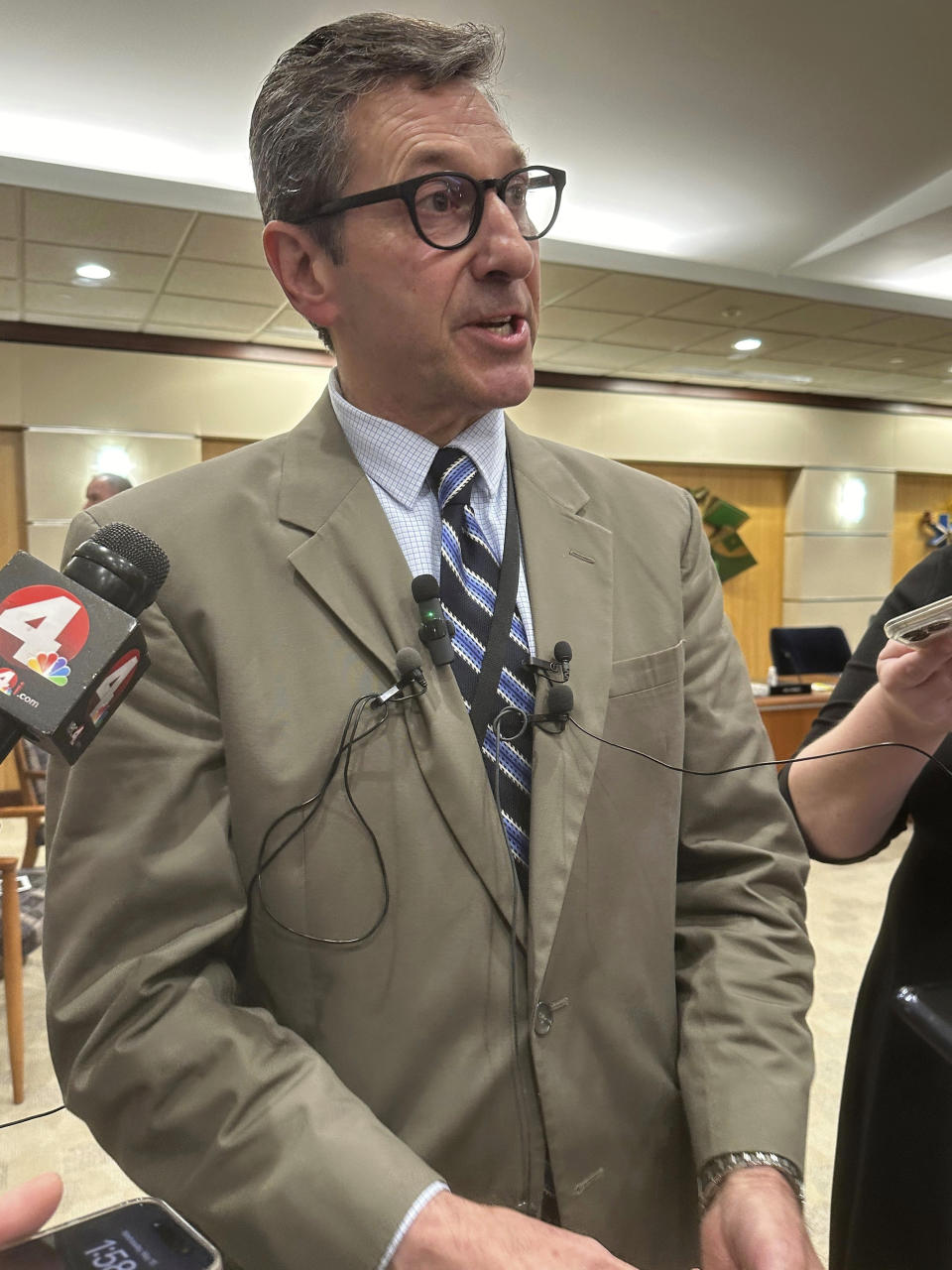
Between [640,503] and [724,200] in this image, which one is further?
[724,200]

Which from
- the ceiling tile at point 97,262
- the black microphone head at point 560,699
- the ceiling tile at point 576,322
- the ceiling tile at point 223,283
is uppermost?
the ceiling tile at point 576,322

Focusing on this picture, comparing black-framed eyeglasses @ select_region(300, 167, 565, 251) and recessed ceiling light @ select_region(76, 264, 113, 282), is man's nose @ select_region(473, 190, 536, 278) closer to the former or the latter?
black-framed eyeglasses @ select_region(300, 167, 565, 251)

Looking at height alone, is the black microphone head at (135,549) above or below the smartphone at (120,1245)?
above

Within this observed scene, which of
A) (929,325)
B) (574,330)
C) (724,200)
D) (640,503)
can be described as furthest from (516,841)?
(929,325)

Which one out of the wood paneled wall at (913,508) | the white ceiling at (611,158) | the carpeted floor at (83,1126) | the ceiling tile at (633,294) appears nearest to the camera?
the carpeted floor at (83,1126)

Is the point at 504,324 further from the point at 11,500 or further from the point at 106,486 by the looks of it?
the point at 11,500

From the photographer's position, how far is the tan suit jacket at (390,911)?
0.82 metres

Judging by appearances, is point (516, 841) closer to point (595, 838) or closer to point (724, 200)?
point (595, 838)

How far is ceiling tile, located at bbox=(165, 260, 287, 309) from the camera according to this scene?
497 cm

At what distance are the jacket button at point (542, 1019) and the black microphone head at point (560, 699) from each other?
29 centimetres

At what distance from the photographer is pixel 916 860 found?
4.06 feet

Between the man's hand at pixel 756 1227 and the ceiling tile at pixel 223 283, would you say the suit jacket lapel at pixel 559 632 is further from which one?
the ceiling tile at pixel 223 283

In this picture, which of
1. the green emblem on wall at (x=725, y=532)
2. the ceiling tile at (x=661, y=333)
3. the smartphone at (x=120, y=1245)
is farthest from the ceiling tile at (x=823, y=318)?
the smartphone at (x=120, y=1245)

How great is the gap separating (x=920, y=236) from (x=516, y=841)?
5.44 meters
